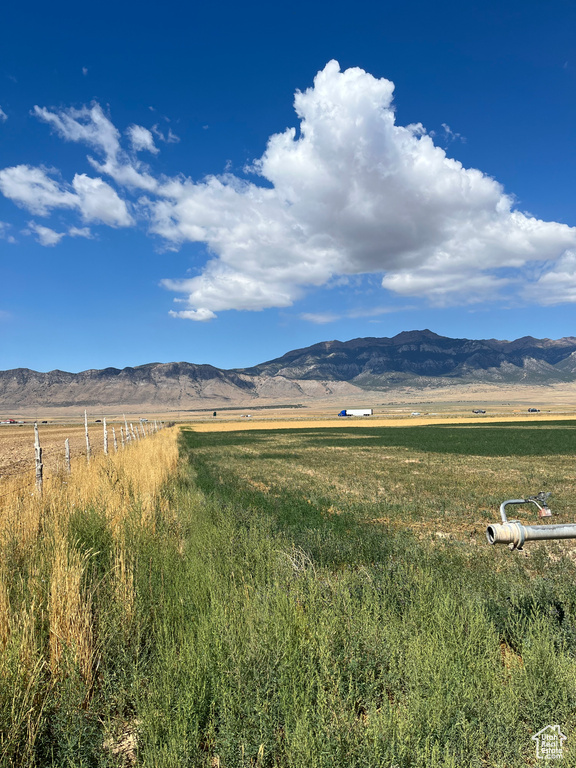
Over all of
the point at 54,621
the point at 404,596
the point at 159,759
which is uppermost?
the point at 54,621

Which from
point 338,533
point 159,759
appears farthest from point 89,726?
point 338,533

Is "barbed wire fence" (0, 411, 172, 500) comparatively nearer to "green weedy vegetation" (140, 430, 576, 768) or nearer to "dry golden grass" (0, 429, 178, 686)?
"dry golden grass" (0, 429, 178, 686)

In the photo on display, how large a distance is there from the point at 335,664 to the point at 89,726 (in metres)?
2.05

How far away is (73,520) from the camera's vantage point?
6426 mm

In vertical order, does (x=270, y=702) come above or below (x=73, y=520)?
below

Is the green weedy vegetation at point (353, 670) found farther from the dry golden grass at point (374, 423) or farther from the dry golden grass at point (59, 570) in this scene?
the dry golden grass at point (374, 423)

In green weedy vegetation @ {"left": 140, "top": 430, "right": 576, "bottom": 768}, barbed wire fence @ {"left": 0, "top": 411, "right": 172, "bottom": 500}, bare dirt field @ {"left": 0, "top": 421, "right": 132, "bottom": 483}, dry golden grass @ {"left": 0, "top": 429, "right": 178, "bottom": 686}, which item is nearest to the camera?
green weedy vegetation @ {"left": 140, "top": 430, "right": 576, "bottom": 768}

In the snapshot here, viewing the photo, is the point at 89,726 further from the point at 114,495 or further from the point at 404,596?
the point at 114,495

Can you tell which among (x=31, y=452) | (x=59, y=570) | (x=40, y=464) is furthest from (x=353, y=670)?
(x=31, y=452)

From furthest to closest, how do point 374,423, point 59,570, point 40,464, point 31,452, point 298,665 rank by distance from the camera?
point 374,423
point 31,452
point 40,464
point 59,570
point 298,665

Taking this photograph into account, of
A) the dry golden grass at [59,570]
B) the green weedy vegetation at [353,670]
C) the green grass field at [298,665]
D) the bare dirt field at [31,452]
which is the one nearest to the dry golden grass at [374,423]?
the bare dirt field at [31,452]

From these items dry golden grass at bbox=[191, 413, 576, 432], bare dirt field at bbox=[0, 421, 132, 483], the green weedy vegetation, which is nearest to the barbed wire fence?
bare dirt field at bbox=[0, 421, 132, 483]

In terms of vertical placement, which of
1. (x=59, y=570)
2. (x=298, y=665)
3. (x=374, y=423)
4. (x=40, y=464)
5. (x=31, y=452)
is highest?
(x=40, y=464)

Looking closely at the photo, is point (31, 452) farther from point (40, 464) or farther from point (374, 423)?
point (374, 423)
